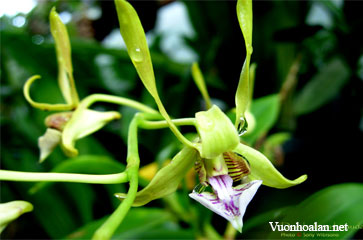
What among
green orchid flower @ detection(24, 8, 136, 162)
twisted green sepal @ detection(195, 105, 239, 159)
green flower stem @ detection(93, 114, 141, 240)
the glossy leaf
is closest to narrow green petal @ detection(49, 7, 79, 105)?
green orchid flower @ detection(24, 8, 136, 162)

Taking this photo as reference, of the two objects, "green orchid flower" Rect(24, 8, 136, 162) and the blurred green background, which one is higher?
"green orchid flower" Rect(24, 8, 136, 162)

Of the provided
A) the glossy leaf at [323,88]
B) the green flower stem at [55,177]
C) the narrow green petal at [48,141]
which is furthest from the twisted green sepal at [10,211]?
the glossy leaf at [323,88]

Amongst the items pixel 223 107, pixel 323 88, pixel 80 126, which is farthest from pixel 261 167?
pixel 223 107

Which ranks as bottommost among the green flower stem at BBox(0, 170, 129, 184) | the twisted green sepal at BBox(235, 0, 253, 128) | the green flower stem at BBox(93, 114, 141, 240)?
the green flower stem at BBox(93, 114, 141, 240)

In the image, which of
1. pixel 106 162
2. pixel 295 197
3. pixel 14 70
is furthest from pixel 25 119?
pixel 295 197

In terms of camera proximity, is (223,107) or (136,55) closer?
(136,55)

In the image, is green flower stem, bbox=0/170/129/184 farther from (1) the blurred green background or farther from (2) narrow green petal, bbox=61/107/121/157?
(1) the blurred green background

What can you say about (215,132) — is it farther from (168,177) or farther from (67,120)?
(67,120)
